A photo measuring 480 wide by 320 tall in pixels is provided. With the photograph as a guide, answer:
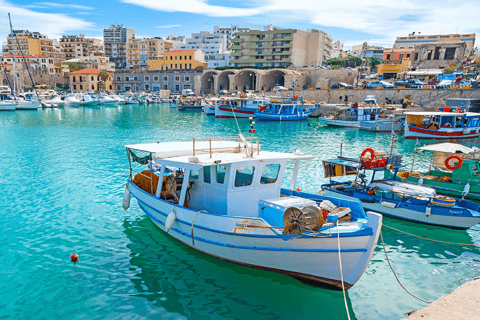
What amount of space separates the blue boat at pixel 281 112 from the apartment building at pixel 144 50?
63.2 metres

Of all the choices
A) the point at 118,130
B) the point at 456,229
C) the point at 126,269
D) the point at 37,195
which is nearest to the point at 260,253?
the point at 126,269

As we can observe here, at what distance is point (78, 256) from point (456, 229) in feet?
43.6

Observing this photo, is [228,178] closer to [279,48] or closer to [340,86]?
[340,86]

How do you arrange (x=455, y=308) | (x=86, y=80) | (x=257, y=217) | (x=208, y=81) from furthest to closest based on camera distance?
(x=86, y=80) → (x=208, y=81) → (x=257, y=217) → (x=455, y=308)

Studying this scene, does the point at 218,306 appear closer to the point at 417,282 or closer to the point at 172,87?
the point at 417,282

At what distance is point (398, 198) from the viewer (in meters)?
13.5

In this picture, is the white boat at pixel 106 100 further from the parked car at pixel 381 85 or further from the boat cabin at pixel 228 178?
the boat cabin at pixel 228 178

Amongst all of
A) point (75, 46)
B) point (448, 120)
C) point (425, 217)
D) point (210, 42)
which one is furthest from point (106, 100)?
point (425, 217)

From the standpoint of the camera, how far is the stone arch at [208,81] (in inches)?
3361

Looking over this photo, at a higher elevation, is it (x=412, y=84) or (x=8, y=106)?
(x=412, y=84)

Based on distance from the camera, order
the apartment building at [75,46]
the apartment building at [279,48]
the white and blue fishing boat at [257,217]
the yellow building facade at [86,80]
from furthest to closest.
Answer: the apartment building at [75,46] → the yellow building facade at [86,80] → the apartment building at [279,48] → the white and blue fishing boat at [257,217]

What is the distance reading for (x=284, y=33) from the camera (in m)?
82.6

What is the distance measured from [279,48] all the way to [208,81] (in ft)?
67.5

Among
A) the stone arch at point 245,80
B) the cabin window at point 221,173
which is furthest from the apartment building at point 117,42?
the cabin window at point 221,173
